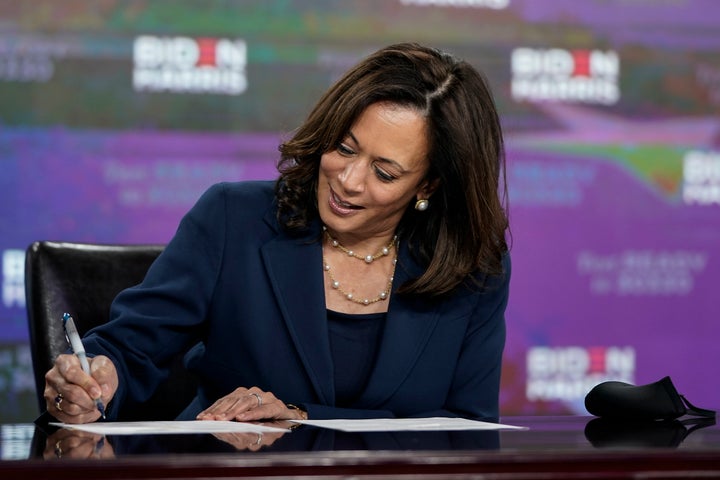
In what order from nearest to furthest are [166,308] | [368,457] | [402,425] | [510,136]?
[368,457]
[402,425]
[166,308]
[510,136]

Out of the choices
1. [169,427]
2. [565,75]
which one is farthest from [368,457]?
[565,75]

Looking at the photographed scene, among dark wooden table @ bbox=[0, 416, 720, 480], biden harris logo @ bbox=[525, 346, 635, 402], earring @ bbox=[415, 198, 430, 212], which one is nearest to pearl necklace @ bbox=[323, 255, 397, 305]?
earring @ bbox=[415, 198, 430, 212]

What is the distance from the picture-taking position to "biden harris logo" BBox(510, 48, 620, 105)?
3.39m

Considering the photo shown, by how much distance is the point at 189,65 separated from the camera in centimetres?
317

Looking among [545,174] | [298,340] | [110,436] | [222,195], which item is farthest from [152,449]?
[545,174]

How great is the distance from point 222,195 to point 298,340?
0.99 ft

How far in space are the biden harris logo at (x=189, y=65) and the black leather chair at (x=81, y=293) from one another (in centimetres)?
123

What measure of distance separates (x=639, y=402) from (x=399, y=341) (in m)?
0.47

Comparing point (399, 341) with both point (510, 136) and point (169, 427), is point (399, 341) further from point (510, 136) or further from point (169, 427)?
point (510, 136)

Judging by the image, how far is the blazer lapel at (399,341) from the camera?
1831 mm

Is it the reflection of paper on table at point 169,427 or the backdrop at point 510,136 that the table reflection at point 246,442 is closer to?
the reflection of paper on table at point 169,427

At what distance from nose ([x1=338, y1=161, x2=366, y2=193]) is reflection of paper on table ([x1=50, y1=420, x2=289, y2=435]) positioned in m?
0.55

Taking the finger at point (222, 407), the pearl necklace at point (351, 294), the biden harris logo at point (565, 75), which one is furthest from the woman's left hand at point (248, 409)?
the biden harris logo at point (565, 75)

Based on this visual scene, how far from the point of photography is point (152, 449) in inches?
42.5
